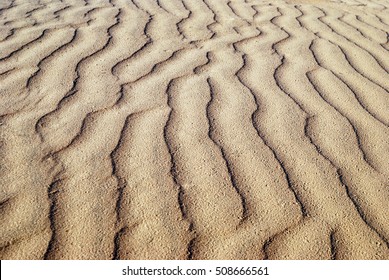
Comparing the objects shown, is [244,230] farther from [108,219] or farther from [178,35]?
[178,35]

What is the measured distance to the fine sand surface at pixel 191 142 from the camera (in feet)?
4.56

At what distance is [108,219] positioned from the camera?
143 centimetres

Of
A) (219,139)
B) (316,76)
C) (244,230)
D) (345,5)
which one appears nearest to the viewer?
(244,230)

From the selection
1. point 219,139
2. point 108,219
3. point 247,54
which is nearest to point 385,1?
point 247,54

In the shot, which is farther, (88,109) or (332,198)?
(88,109)

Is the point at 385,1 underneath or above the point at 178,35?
underneath

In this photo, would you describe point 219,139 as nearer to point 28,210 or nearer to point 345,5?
point 28,210

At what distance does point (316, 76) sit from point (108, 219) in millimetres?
1559

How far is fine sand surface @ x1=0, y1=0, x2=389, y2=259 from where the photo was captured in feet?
4.56

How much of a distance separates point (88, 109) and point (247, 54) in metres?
1.17

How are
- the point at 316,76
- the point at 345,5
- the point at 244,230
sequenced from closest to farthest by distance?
the point at 244,230
the point at 316,76
the point at 345,5

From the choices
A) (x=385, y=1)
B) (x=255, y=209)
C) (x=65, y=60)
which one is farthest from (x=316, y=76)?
(x=385, y=1)

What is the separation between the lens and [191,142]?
182 centimetres

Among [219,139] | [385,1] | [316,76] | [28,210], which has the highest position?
[28,210]
